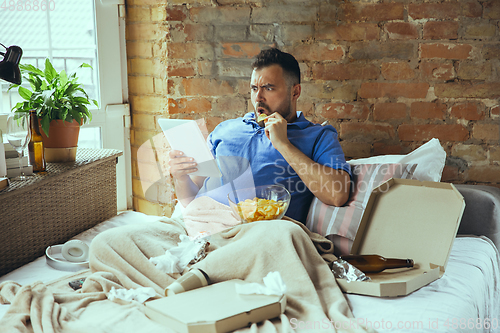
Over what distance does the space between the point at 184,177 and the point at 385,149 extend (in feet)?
3.07

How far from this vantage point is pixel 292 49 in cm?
202

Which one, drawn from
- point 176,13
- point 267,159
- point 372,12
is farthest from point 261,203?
point 176,13

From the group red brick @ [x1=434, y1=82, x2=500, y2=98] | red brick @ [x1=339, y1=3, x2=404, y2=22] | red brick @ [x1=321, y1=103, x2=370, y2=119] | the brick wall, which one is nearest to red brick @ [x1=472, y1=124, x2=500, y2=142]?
the brick wall

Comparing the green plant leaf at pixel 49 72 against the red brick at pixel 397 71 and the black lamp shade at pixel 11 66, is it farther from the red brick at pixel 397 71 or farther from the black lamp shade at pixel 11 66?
the red brick at pixel 397 71

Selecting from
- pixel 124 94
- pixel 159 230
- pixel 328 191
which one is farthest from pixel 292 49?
pixel 159 230

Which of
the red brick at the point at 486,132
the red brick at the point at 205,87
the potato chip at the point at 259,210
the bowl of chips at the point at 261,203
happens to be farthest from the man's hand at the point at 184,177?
the red brick at the point at 486,132

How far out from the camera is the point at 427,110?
74.3 inches

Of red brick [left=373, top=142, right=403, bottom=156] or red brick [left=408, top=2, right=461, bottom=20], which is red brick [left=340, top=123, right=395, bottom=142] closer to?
red brick [left=373, top=142, right=403, bottom=156]

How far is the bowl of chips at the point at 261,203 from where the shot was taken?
4.61 ft

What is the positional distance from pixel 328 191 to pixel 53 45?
1.57 metres

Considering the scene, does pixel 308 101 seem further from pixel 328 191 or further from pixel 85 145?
pixel 85 145

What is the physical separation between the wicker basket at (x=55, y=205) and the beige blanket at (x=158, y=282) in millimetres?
274

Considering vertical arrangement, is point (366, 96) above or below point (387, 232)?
above

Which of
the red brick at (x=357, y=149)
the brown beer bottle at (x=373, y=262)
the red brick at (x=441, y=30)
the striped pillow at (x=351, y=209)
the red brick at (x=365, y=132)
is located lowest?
the brown beer bottle at (x=373, y=262)
